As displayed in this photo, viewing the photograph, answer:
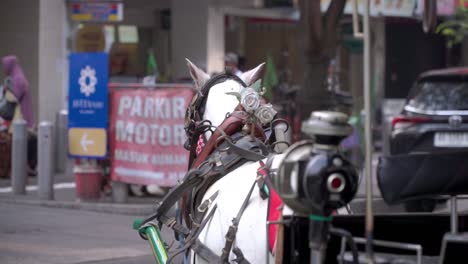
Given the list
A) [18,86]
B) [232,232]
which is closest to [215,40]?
[18,86]

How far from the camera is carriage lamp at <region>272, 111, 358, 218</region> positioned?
164 inches

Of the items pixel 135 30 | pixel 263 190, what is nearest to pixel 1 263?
pixel 263 190

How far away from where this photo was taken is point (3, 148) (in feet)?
56.5

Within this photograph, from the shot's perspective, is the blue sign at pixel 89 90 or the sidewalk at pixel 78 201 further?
the blue sign at pixel 89 90

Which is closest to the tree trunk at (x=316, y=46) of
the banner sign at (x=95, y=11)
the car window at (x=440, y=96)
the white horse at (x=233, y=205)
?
the banner sign at (x=95, y=11)

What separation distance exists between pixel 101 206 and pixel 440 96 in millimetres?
4616

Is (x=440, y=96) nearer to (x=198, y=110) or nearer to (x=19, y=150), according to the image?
(x=19, y=150)

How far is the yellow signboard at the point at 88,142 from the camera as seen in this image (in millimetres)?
14023

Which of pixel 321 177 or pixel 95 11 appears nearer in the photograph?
pixel 321 177

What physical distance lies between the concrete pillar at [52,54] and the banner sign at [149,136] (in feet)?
15.5

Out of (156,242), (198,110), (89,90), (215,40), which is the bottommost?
(156,242)

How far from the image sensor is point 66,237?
11.5 metres

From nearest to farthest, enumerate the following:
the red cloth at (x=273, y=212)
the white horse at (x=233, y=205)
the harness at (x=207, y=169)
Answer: the red cloth at (x=273, y=212)
the white horse at (x=233, y=205)
the harness at (x=207, y=169)

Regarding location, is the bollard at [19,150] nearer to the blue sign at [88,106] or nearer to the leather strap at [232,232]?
the blue sign at [88,106]
